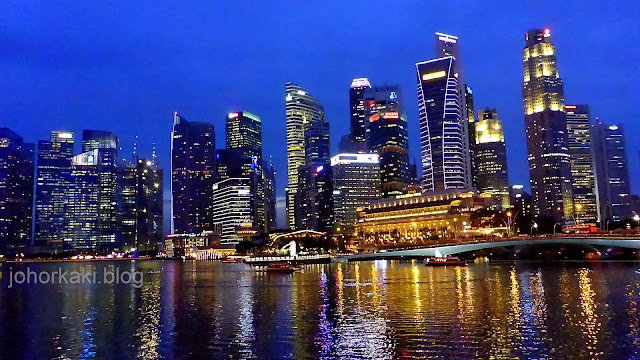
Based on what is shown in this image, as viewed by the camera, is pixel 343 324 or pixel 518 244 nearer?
pixel 343 324

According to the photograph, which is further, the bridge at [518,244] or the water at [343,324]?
the bridge at [518,244]

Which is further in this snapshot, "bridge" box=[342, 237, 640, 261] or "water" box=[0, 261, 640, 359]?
"bridge" box=[342, 237, 640, 261]

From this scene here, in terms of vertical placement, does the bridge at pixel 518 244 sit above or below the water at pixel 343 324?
above

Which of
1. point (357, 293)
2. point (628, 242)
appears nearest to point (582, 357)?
point (357, 293)

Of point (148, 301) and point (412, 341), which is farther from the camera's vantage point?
point (148, 301)

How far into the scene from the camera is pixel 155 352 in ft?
108

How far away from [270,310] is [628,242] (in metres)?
84.6

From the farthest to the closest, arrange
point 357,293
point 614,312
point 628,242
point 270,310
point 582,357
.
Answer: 1. point 628,242
2. point 357,293
3. point 270,310
4. point 614,312
5. point 582,357

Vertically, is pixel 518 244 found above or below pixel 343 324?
above

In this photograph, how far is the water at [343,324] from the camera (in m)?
31.8

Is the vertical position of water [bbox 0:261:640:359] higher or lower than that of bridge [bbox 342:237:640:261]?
lower

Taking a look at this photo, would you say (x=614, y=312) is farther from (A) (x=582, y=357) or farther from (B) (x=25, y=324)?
(B) (x=25, y=324)

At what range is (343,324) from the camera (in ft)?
137

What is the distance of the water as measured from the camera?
31.8m
